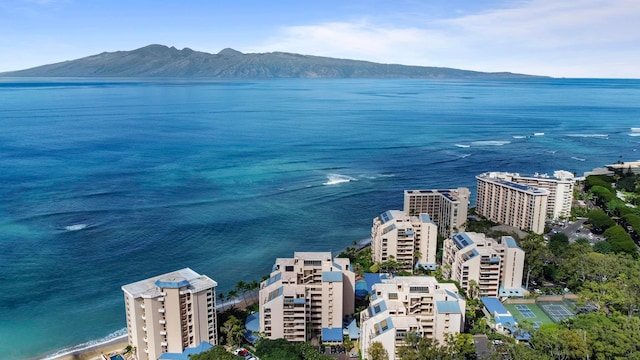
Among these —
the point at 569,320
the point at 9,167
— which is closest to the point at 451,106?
the point at 9,167

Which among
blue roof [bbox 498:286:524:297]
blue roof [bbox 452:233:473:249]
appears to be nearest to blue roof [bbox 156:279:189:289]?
blue roof [bbox 452:233:473:249]

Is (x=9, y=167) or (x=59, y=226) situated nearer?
(x=59, y=226)

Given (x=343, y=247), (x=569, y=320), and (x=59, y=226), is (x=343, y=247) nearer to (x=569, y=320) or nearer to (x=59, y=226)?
(x=569, y=320)

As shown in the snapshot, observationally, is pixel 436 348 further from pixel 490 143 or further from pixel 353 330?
pixel 490 143

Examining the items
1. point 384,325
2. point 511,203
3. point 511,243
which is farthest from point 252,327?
point 511,203

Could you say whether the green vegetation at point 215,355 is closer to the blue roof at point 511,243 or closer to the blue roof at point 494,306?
the blue roof at point 494,306
